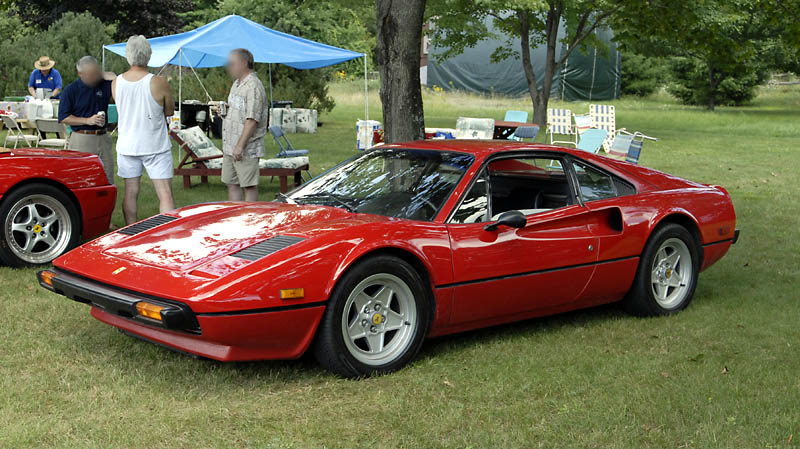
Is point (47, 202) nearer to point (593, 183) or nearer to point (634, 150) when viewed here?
point (593, 183)

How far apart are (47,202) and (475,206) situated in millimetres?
3677

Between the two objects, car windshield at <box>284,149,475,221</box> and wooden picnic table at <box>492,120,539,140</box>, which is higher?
car windshield at <box>284,149,475,221</box>

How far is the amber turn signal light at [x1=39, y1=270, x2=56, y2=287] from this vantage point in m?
4.64

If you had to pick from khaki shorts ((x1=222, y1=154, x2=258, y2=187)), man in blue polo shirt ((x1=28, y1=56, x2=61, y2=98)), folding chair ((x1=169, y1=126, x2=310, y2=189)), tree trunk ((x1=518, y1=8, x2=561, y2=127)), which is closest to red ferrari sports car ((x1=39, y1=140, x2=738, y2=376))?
khaki shorts ((x1=222, y1=154, x2=258, y2=187))

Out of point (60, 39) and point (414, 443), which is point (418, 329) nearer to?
point (414, 443)

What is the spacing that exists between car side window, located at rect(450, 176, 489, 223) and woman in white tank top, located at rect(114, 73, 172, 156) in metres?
3.57

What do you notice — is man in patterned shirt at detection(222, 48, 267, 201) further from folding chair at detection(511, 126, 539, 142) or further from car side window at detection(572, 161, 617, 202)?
folding chair at detection(511, 126, 539, 142)

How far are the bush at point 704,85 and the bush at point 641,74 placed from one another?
3587mm

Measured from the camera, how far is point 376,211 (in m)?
5.01

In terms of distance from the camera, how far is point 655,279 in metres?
5.87

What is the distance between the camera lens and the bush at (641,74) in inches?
1975

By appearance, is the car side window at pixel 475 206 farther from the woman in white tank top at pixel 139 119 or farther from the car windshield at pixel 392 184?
the woman in white tank top at pixel 139 119

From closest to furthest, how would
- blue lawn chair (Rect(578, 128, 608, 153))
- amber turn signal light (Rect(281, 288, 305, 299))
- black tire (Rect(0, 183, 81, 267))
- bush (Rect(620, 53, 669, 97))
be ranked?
amber turn signal light (Rect(281, 288, 305, 299)) → black tire (Rect(0, 183, 81, 267)) → blue lawn chair (Rect(578, 128, 608, 153)) → bush (Rect(620, 53, 669, 97))

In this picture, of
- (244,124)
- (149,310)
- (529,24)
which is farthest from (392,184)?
(529,24)
